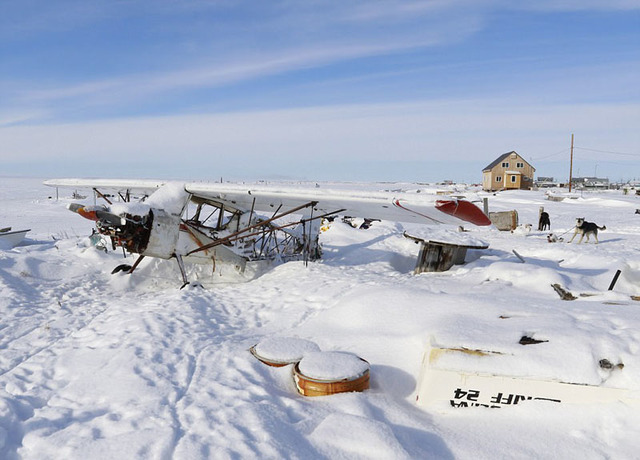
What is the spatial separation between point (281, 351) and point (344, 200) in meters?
4.82

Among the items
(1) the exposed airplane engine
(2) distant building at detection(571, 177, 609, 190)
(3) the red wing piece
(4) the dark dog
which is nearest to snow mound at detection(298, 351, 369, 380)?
(3) the red wing piece

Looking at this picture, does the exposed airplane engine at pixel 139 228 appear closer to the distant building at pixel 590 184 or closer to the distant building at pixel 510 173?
the distant building at pixel 510 173

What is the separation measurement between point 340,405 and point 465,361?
1.33 metres

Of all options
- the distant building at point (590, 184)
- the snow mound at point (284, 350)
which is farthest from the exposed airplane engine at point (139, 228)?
the distant building at point (590, 184)

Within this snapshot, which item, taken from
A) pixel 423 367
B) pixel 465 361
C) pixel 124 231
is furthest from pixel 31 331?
pixel 465 361

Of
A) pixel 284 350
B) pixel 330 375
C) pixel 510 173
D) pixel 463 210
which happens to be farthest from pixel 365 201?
pixel 510 173

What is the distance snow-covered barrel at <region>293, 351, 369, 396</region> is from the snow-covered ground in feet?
0.36

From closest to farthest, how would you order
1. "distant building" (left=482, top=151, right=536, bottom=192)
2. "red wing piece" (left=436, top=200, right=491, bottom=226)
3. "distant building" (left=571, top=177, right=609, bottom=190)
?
"red wing piece" (left=436, top=200, right=491, bottom=226), "distant building" (left=482, top=151, right=536, bottom=192), "distant building" (left=571, top=177, right=609, bottom=190)

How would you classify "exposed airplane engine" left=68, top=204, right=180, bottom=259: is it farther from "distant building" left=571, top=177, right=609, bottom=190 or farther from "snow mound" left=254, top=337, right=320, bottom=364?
"distant building" left=571, top=177, right=609, bottom=190

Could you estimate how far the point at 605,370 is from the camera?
366 cm

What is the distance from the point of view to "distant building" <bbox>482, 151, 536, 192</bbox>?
63.0m

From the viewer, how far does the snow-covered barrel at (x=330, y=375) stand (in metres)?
4.12

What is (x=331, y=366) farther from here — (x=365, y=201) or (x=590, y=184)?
(x=590, y=184)

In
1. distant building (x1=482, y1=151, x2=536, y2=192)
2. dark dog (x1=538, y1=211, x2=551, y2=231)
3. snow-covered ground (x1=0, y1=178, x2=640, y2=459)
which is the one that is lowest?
snow-covered ground (x1=0, y1=178, x2=640, y2=459)
